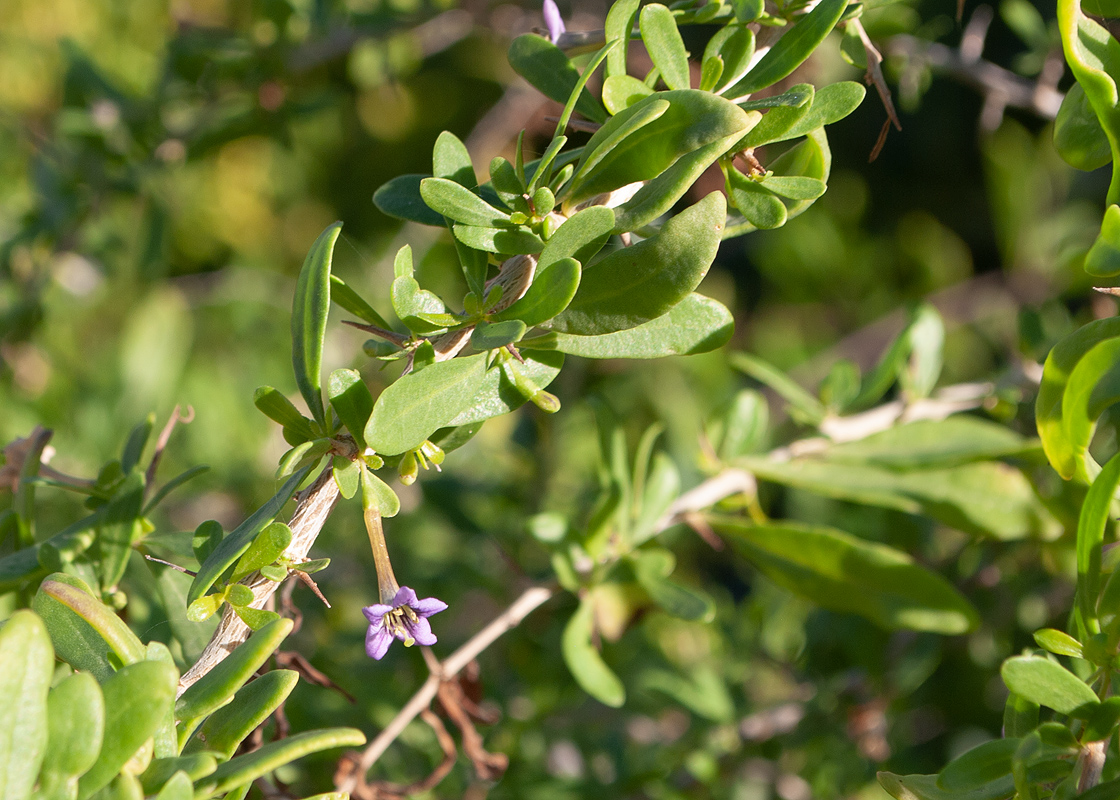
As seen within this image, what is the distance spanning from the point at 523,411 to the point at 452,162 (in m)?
A: 0.81

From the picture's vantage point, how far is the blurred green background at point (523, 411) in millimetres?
Answer: 944

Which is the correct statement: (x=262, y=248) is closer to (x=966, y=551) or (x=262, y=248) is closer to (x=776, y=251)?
(x=776, y=251)

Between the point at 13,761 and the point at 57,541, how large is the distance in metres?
0.24

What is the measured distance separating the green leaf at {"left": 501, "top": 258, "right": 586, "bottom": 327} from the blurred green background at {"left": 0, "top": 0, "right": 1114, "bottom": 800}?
0.34 metres

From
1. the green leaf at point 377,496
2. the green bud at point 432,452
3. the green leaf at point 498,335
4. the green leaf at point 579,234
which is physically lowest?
the green leaf at point 377,496

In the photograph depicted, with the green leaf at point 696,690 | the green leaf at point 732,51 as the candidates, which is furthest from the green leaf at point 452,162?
the green leaf at point 696,690

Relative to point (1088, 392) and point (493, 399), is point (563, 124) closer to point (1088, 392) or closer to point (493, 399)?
point (493, 399)

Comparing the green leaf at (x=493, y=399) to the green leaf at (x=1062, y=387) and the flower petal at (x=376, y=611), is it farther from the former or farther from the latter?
the green leaf at (x=1062, y=387)

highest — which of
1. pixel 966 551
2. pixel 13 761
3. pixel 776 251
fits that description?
pixel 13 761

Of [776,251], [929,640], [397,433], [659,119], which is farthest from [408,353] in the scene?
[776,251]

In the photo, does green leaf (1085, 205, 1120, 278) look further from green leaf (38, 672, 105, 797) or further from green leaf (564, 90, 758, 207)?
green leaf (38, 672, 105, 797)

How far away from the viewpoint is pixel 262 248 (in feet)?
8.35

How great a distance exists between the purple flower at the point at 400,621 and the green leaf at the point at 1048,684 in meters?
0.28

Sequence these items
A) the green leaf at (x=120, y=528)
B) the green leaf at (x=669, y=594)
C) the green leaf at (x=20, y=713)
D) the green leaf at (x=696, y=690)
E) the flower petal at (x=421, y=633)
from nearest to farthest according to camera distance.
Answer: the green leaf at (x=20, y=713), the flower petal at (x=421, y=633), the green leaf at (x=120, y=528), the green leaf at (x=669, y=594), the green leaf at (x=696, y=690)
